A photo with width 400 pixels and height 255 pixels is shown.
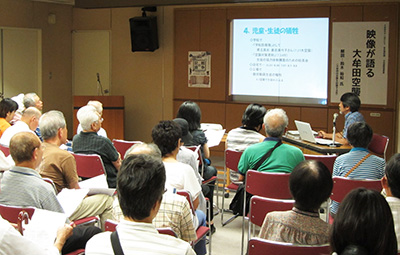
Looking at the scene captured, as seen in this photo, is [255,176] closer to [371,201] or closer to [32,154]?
[32,154]

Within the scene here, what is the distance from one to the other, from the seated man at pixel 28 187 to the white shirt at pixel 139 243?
Result: 1.28 metres

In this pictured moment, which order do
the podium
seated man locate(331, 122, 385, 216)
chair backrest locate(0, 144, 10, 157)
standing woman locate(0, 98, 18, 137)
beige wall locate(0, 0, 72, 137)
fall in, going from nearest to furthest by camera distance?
1. seated man locate(331, 122, 385, 216)
2. chair backrest locate(0, 144, 10, 157)
3. standing woman locate(0, 98, 18, 137)
4. the podium
5. beige wall locate(0, 0, 72, 137)

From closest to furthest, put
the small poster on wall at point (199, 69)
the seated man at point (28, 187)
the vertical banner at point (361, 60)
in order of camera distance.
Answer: the seated man at point (28, 187) → the vertical banner at point (361, 60) → the small poster on wall at point (199, 69)

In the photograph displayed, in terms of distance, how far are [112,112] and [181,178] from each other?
6653 millimetres

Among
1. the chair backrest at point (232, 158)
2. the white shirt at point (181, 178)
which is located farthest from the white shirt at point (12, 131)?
the white shirt at point (181, 178)

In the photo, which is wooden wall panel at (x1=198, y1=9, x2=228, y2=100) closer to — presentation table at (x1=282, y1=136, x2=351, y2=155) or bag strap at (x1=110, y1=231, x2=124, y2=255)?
presentation table at (x1=282, y1=136, x2=351, y2=155)

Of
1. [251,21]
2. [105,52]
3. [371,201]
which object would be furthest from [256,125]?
[105,52]

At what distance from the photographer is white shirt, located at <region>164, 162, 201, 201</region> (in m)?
3.72

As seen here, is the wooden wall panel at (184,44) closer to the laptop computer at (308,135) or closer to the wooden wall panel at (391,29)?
the wooden wall panel at (391,29)

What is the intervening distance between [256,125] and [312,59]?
3863mm

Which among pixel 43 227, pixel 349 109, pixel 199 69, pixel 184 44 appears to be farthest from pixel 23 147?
pixel 184 44

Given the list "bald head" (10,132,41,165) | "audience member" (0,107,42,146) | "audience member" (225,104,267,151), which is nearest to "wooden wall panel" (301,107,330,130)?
"audience member" (225,104,267,151)

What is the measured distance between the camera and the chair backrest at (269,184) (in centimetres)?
420

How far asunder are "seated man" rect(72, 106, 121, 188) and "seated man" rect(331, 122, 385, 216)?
1989 millimetres
